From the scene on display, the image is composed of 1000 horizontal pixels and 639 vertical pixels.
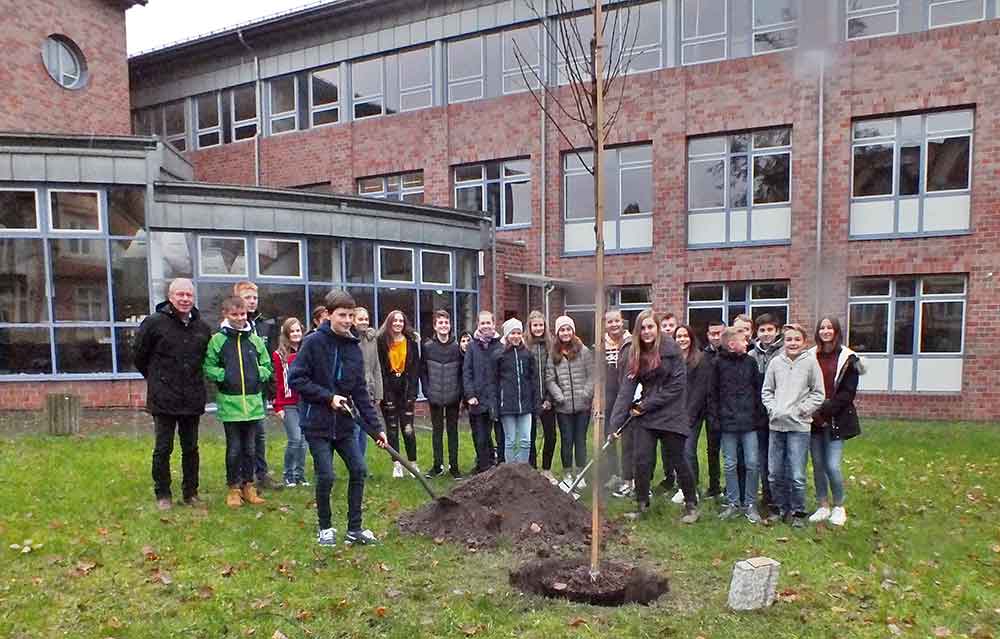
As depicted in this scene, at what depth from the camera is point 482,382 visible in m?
7.37

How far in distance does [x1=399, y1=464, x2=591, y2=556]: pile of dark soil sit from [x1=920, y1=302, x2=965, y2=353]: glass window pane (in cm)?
1110

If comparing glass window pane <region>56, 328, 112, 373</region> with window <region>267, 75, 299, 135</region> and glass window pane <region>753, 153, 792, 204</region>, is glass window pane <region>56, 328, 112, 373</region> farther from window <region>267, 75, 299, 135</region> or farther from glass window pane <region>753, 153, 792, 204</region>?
glass window pane <region>753, 153, 792, 204</region>

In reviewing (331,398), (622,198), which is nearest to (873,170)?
(622,198)

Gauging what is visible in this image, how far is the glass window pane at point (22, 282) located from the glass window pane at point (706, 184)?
12852 mm

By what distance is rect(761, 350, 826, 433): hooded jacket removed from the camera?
5.74 m

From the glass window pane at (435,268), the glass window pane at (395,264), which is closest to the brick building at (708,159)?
the glass window pane at (435,268)

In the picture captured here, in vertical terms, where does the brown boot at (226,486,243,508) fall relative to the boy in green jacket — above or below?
below

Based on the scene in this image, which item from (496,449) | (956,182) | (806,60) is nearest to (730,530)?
(496,449)

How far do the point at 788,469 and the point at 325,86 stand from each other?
56.8ft

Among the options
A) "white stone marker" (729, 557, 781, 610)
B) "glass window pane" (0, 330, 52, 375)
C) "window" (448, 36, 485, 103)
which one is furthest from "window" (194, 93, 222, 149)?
"white stone marker" (729, 557, 781, 610)

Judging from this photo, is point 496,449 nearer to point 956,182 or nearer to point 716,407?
point 716,407

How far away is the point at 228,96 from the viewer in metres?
21.0

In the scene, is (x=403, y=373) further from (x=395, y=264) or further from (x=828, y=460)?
(x=395, y=264)

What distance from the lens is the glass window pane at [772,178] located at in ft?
47.4
